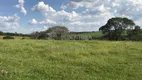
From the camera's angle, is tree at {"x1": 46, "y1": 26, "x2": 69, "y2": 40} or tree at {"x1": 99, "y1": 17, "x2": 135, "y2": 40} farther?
tree at {"x1": 99, "y1": 17, "x2": 135, "y2": 40}

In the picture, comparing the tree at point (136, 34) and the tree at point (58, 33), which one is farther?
the tree at point (136, 34)

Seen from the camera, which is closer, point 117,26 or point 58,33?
point 58,33

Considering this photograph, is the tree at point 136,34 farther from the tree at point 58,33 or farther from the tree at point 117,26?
the tree at point 58,33

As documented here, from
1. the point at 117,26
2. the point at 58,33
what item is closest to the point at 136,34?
the point at 117,26

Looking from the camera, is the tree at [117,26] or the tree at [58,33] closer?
the tree at [58,33]

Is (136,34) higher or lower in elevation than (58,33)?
lower

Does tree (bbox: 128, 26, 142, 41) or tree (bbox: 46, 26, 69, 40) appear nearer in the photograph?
tree (bbox: 46, 26, 69, 40)

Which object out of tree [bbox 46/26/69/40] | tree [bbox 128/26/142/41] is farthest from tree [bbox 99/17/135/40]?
tree [bbox 46/26/69/40]

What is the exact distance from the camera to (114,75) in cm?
1215

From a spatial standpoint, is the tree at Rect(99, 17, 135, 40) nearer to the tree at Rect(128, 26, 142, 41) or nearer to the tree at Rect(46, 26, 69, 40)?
the tree at Rect(128, 26, 142, 41)

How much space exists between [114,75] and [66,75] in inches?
105

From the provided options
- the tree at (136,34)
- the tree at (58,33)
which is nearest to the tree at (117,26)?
the tree at (136,34)

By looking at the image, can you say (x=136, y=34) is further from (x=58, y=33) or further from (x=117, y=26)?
(x=58, y=33)

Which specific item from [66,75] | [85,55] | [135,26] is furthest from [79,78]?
[135,26]
